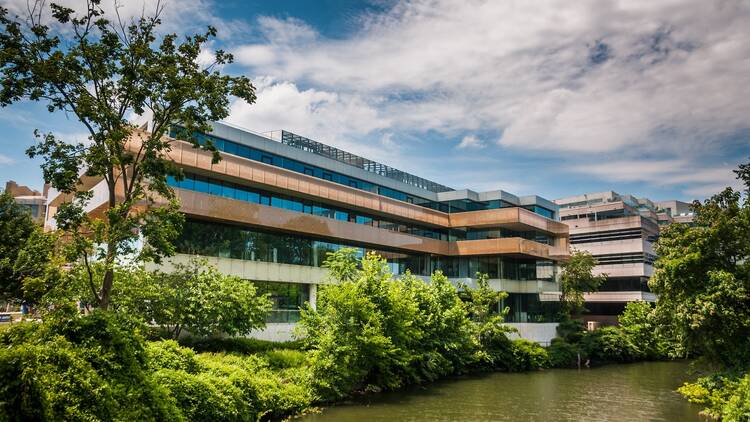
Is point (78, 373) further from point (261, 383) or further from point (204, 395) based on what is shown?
point (261, 383)

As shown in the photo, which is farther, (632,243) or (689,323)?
(632,243)

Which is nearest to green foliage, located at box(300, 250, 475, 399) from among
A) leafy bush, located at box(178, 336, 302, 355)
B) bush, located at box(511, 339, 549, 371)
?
leafy bush, located at box(178, 336, 302, 355)

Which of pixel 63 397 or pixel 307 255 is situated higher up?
pixel 307 255

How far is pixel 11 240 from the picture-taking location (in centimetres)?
3678

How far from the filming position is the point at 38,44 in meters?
19.0

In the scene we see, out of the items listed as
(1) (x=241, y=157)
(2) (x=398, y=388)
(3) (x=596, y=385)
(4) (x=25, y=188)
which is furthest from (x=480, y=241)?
(4) (x=25, y=188)

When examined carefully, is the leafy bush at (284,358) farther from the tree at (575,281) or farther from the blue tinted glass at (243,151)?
the tree at (575,281)

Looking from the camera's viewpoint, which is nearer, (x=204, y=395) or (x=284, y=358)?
(x=204, y=395)

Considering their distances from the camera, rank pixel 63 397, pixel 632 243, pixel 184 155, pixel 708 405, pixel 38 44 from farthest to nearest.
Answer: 1. pixel 632 243
2. pixel 184 155
3. pixel 708 405
4. pixel 38 44
5. pixel 63 397

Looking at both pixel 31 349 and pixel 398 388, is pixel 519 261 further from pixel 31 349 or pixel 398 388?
pixel 31 349

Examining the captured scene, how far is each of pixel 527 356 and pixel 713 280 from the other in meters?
22.7

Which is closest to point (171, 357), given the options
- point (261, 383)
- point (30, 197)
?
point (261, 383)

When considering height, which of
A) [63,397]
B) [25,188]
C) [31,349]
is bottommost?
[63,397]

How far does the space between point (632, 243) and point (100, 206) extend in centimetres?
6178
